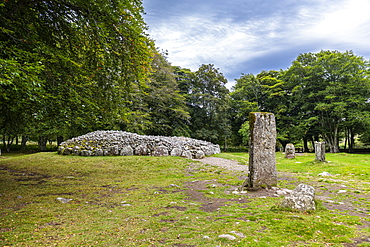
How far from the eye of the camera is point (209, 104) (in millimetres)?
38844

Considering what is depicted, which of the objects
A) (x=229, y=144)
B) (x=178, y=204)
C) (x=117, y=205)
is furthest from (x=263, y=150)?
(x=229, y=144)

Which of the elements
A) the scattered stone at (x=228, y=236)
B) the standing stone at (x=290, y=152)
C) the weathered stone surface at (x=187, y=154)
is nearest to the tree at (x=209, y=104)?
the standing stone at (x=290, y=152)

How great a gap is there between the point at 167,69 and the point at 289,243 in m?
32.6

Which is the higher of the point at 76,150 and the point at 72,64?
the point at 72,64

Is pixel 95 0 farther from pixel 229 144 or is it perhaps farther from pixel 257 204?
pixel 229 144

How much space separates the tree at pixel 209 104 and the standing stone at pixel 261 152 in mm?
28723

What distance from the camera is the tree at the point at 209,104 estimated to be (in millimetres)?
37844

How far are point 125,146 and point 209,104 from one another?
74.1 feet

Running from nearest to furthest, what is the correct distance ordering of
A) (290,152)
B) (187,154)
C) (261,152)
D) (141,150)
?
1. (261,152)
2. (187,154)
3. (141,150)
4. (290,152)

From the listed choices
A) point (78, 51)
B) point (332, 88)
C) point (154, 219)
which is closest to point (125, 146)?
point (78, 51)

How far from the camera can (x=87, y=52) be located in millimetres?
11078

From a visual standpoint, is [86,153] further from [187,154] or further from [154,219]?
[154,219]

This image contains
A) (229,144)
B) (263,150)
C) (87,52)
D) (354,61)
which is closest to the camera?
(263,150)

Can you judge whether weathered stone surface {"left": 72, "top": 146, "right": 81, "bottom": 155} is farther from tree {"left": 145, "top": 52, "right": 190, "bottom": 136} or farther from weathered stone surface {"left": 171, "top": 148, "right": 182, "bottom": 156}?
tree {"left": 145, "top": 52, "right": 190, "bottom": 136}
